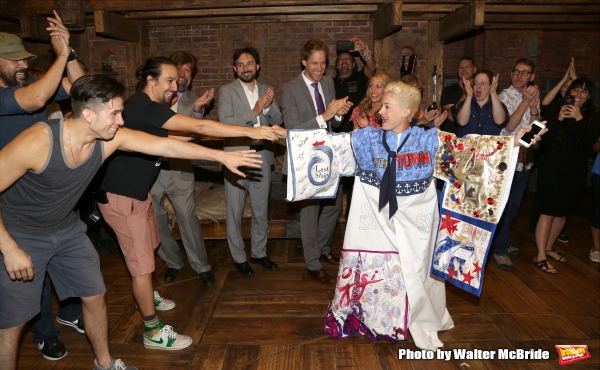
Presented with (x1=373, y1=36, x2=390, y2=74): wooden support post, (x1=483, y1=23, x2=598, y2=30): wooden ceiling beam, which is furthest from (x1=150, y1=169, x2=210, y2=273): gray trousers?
(x1=483, y1=23, x2=598, y2=30): wooden ceiling beam

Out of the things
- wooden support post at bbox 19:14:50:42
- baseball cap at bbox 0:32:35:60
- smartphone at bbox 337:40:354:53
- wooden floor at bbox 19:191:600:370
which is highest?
wooden support post at bbox 19:14:50:42


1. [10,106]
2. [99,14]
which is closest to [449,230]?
[10,106]

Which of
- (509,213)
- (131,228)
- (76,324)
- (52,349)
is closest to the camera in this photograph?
(131,228)

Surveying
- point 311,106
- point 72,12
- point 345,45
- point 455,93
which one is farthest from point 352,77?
point 72,12

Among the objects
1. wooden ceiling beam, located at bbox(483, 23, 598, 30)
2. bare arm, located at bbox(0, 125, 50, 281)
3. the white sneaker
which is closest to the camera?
bare arm, located at bbox(0, 125, 50, 281)

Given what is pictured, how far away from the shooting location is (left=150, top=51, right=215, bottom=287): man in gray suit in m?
3.71

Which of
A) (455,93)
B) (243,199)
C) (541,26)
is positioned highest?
(541,26)

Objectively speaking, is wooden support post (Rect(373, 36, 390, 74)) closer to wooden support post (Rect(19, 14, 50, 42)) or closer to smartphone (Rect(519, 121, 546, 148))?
smartphone (Rect(519, 121, 546, 148))

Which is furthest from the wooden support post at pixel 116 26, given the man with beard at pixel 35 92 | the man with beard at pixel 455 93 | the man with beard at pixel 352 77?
the man with beard at pixel 455 93

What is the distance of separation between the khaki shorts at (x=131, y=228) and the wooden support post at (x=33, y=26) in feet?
9.59

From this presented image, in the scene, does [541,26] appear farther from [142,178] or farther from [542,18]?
[142,178]

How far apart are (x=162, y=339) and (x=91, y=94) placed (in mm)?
1545

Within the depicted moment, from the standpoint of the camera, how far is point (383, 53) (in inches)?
219

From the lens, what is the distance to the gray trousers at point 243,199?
3.94m
